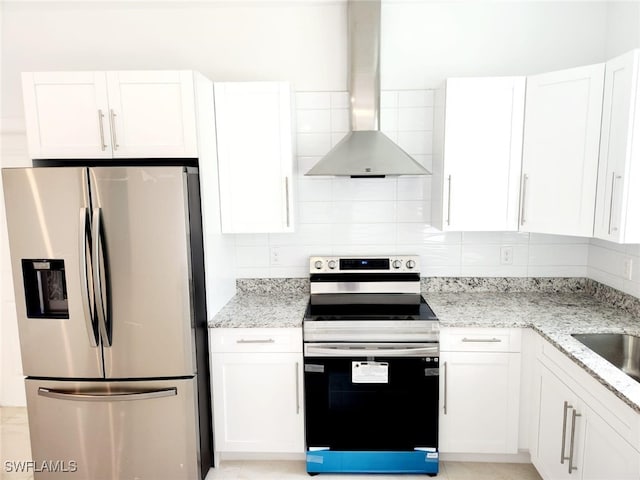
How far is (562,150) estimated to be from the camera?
2145 millimetres

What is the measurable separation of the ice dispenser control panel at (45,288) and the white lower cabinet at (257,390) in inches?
31.1

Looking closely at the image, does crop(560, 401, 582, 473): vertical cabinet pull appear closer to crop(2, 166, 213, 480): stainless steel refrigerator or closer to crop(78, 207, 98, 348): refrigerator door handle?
crop(2, 166, 213, 480): stainless steel refrigerator

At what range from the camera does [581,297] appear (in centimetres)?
259

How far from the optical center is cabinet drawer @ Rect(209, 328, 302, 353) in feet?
7.25

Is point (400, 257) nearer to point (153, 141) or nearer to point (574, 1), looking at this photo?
point (153, 141)

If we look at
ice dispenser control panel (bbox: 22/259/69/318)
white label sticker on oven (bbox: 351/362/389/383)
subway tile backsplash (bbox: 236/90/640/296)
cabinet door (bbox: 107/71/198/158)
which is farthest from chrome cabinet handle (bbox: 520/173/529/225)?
ice dispenser control panel (bbox: 22/259/69/318)

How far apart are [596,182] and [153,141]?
2.33 metres

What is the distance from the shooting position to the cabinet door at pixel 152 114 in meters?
2.04

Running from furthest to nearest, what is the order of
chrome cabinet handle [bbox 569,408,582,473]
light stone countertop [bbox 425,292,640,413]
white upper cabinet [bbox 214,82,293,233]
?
white upper cabinet [bbox 214,82,293,233]
chrome cabinet handle [bbox 569,408,582,473]
light stone countertop [bbox 425,292,640,413]

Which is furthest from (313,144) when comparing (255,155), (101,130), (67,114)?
(67,114)

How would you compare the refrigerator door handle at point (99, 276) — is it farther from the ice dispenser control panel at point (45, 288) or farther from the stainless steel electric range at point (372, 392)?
the stainless steel electric range at point (372, 392)

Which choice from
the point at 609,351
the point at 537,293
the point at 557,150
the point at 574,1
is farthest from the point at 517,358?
the point at 574,1

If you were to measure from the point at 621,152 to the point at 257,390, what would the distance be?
2236mm

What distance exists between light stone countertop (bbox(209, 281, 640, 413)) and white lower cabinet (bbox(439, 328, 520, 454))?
10cm
